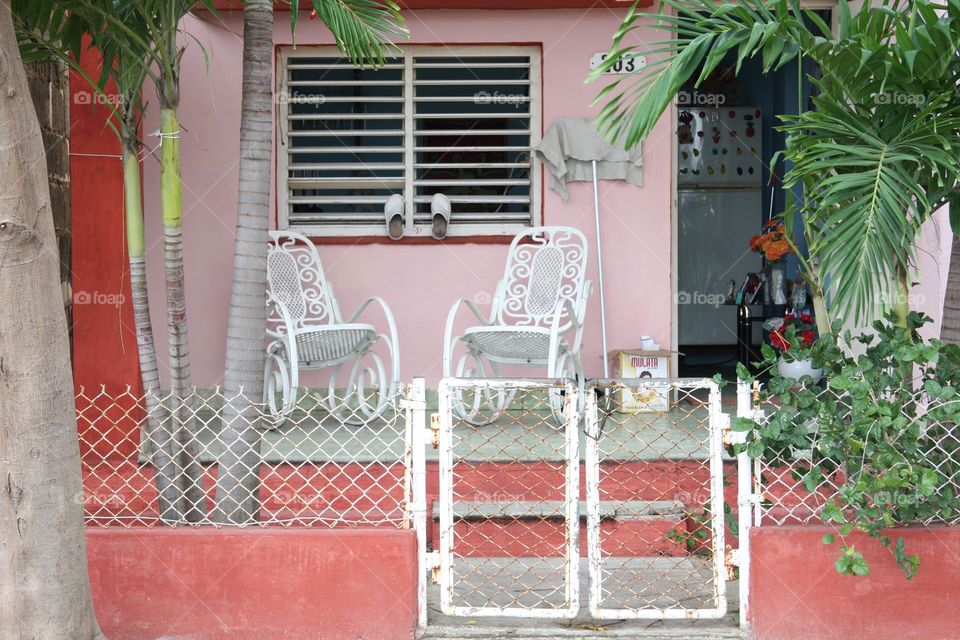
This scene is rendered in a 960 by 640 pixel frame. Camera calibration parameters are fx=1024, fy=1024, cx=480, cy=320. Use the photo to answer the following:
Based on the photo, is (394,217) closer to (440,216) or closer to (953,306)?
(440,216)

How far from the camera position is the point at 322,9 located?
3867mm

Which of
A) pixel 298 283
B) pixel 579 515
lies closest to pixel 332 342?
pixel 298 283

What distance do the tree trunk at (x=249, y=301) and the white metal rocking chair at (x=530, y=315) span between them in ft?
6.26

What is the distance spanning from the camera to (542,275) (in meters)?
6.34

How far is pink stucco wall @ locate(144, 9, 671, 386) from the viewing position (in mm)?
6543

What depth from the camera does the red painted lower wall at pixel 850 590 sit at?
340 cm

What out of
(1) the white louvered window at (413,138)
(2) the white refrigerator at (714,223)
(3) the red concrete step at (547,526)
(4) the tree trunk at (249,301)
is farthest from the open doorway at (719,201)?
(4) the tree trunk at (249,301)

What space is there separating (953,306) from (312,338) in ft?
11.2

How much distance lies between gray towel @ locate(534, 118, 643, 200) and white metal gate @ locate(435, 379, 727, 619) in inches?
62.9

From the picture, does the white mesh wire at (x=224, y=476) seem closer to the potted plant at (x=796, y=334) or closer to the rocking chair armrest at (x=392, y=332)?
the rocking chair armrest at (x=392, y=332)

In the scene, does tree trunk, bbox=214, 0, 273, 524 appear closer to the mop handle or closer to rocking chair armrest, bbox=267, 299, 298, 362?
rocking chair armrest, bbox=267, 299, 298, 362

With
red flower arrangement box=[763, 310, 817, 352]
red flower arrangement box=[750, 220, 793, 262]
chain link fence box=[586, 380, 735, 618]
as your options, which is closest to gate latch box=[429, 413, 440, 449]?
chain link fence box=[586, 380, 735, 618]

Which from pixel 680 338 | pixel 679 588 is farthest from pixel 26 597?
pixel 680 338

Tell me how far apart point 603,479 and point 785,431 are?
1.57 meters
